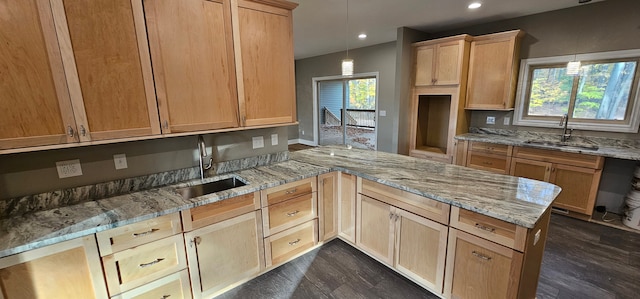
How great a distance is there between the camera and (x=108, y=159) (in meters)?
1.87

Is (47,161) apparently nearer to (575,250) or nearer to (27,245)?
(27,245)

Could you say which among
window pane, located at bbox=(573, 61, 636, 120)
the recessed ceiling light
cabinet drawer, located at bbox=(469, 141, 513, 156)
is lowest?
cabinet drawer, located at bbox=(469, 141, 513, 156)

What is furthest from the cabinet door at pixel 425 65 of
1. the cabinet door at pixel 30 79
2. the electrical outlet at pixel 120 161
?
Result: the cabinet door at pixel 30 79

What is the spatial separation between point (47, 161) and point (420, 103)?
15.0ft

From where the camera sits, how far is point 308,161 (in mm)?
2695

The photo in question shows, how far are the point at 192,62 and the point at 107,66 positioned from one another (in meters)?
0.48

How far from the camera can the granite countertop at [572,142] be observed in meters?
2.78

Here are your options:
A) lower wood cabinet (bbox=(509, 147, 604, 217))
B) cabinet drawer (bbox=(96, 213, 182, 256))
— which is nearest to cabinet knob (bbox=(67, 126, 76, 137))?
cabinet drawer (bbox=(96, 213, 182, 256))

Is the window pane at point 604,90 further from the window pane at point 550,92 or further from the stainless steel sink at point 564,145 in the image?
the stainless steel sink at point 564,145

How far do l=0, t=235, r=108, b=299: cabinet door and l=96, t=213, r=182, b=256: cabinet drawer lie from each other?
0.05 meters

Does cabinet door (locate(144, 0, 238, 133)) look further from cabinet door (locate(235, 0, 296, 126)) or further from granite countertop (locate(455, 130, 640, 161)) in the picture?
granite countertop (locate(455, 130, 640, 161))

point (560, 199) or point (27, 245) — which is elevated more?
point (27, 245)

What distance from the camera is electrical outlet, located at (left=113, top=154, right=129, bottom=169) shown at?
74.6 inches

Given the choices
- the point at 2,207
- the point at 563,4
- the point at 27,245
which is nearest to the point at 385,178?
the point at 27,245
